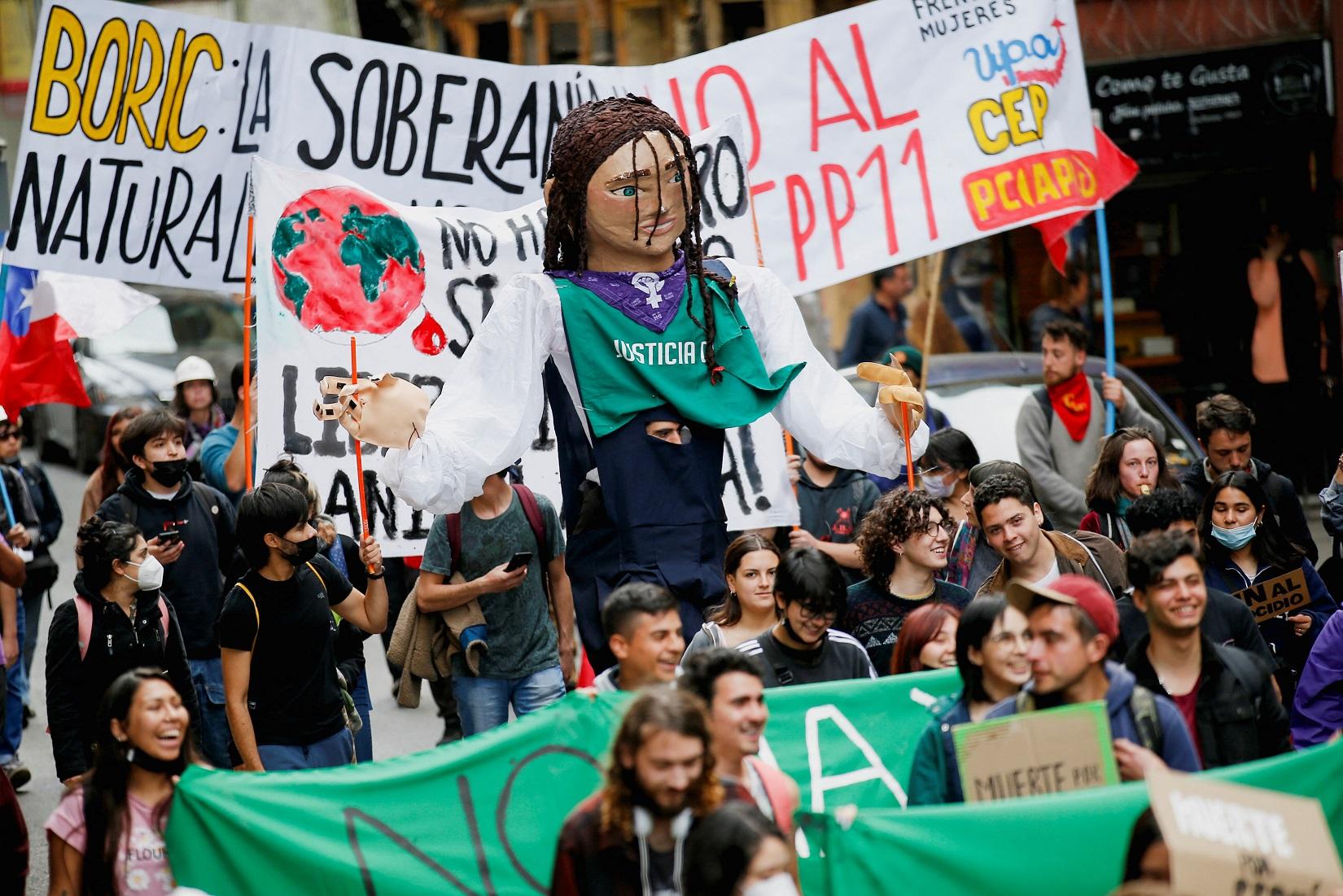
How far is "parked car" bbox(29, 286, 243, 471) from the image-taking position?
1889cm

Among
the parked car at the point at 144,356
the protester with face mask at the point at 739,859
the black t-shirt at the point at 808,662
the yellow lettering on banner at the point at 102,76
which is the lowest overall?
the protester with face mask at the point at 739,859

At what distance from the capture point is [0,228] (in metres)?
9.46

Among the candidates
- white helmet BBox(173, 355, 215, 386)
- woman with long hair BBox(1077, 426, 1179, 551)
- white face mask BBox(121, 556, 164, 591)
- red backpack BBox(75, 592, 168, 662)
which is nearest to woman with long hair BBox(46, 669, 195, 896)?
red backpack BBox(75, 592, 168, 662)

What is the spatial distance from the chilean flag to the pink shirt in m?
4.11

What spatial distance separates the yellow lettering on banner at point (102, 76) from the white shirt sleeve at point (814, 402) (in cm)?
363

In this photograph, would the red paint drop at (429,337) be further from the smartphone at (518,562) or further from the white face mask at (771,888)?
the white face mask at (771,888)

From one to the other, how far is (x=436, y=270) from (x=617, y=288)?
221cm

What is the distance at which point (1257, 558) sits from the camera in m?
7.19

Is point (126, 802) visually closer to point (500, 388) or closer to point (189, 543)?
point (500, 388)

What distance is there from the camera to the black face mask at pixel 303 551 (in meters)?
6.61

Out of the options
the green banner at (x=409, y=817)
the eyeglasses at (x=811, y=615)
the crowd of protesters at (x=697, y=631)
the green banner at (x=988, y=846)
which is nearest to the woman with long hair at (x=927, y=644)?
the crowd of protesters at (x=697, y=631)

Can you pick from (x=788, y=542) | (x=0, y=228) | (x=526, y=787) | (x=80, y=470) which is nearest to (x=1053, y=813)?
(x=526, y=787)

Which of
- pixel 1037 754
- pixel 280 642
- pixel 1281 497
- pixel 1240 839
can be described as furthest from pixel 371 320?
pixel 1240 839

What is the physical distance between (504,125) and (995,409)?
10.7 feet
